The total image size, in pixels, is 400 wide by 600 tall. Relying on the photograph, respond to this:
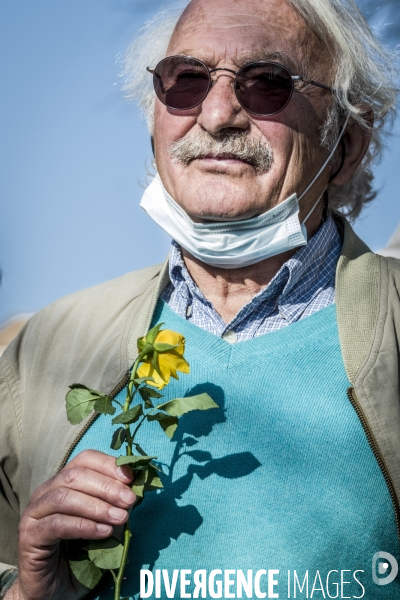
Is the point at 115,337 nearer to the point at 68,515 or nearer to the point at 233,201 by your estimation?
the point at 233,201

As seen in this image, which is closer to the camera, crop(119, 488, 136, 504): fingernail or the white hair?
crop(119, 488, 136, 504): fingernail

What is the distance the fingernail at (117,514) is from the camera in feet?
5.67

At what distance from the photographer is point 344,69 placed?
2.52m

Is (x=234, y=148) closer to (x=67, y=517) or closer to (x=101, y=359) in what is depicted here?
(x=101, y=359)

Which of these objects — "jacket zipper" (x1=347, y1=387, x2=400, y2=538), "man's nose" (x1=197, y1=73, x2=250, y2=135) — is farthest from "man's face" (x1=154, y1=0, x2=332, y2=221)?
"jacket zipper" (x1=347, y1=387, x2=400, y2=538)

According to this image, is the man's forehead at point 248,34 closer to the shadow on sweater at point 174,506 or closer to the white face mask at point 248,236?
the white face mask at point 248,236

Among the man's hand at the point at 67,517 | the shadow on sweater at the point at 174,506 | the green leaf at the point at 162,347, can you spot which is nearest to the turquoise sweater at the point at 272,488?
the shadow on sweater at the point at 174,506

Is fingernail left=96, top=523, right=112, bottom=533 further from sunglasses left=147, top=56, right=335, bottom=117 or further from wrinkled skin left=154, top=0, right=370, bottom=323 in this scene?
sunglasses left=147, top=56, right=335, bottom=117

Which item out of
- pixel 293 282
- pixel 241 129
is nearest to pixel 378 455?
pixel 293 282

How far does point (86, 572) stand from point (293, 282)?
95cm

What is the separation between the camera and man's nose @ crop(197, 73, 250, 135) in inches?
90.8

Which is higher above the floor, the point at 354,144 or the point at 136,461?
the point at 354,144

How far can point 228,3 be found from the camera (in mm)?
2465

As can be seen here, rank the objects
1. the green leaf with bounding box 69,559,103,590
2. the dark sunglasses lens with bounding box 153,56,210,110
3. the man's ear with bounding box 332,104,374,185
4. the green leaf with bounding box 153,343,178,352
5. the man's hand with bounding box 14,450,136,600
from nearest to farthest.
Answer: the green leaf with bounding box 153,343,178,352 → the man's hand with bounding box 14,450,136,600 → the green leaf with bounding box 69,559,103,590 → the dark sunglasses lens with bounding box 153,56,210,110 → the man's ear with bounding box 332,104,374,185
